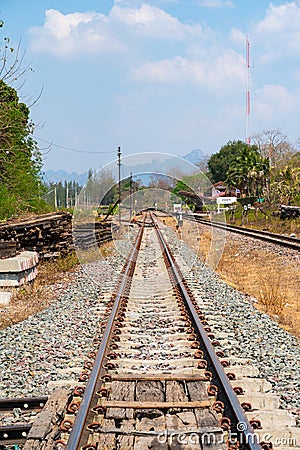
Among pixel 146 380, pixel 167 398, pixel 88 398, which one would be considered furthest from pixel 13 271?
pixel 167 398

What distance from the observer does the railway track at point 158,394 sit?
3170 millimetres

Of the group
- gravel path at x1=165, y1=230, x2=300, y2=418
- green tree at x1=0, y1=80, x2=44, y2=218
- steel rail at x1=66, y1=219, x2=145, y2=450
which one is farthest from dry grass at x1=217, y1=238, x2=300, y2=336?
green tree at x1=0, y1=80, x2=44, y2=218

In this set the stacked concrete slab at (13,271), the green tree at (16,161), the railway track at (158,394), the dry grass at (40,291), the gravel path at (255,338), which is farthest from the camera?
the green tree at (16,161)

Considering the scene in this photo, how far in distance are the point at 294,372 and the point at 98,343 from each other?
2.09 meters

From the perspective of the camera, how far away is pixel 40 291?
29.0 ft

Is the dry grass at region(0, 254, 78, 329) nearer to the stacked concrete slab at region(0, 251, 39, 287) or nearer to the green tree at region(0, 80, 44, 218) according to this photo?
the stacked concrete slab at region(0, 251, 39, 287)

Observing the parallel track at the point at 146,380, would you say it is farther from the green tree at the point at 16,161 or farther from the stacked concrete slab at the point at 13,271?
the green tree at the point at 16,161

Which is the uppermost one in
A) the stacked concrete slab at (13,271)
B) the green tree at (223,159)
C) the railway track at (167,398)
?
the green tree at (223,159)

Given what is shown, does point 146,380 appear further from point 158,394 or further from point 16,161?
point 16,161

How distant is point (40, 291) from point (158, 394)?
5320mm

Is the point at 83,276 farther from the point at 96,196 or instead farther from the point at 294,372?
the point at 294,372

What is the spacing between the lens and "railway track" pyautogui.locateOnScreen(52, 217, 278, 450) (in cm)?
317

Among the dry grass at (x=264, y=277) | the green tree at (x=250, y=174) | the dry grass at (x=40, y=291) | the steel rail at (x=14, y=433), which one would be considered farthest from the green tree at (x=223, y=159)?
the steel rail at (x=14, y=433)

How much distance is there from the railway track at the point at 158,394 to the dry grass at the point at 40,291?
4.83 ft
